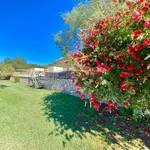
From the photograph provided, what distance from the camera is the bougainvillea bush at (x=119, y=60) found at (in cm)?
420

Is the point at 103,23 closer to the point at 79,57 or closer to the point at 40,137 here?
the point at 79,57

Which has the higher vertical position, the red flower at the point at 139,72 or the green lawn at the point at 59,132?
the red flower at the point at 139,72

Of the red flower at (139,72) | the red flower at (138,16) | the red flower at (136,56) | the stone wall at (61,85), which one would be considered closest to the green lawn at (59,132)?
the red flower at (139,72)

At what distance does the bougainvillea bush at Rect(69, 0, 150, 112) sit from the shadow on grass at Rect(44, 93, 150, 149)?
2.73 meters

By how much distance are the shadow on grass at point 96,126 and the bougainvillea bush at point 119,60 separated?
2729 millimetres

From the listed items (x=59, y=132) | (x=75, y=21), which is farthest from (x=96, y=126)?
(x=75, y=21)

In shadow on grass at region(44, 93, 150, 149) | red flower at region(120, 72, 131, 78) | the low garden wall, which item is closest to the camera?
red flower at region(120, 72, 131, 78)

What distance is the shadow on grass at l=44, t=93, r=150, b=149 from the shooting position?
7.73 metres

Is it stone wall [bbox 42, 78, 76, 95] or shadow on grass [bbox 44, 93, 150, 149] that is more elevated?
stone wall [bbox 42, 78, 76, 95]

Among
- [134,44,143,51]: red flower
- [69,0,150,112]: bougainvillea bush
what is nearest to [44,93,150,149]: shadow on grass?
[69,0,150,112]: bougainvillea bush

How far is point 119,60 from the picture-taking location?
197 inches

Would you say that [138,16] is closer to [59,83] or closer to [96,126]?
[96,126]

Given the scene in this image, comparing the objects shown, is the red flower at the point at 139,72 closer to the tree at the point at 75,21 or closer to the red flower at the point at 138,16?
the red flower at the point at 138,16

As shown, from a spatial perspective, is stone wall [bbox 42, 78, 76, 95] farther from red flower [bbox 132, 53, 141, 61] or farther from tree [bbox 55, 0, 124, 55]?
red flower [bbox 132, 53, 141, 61]
